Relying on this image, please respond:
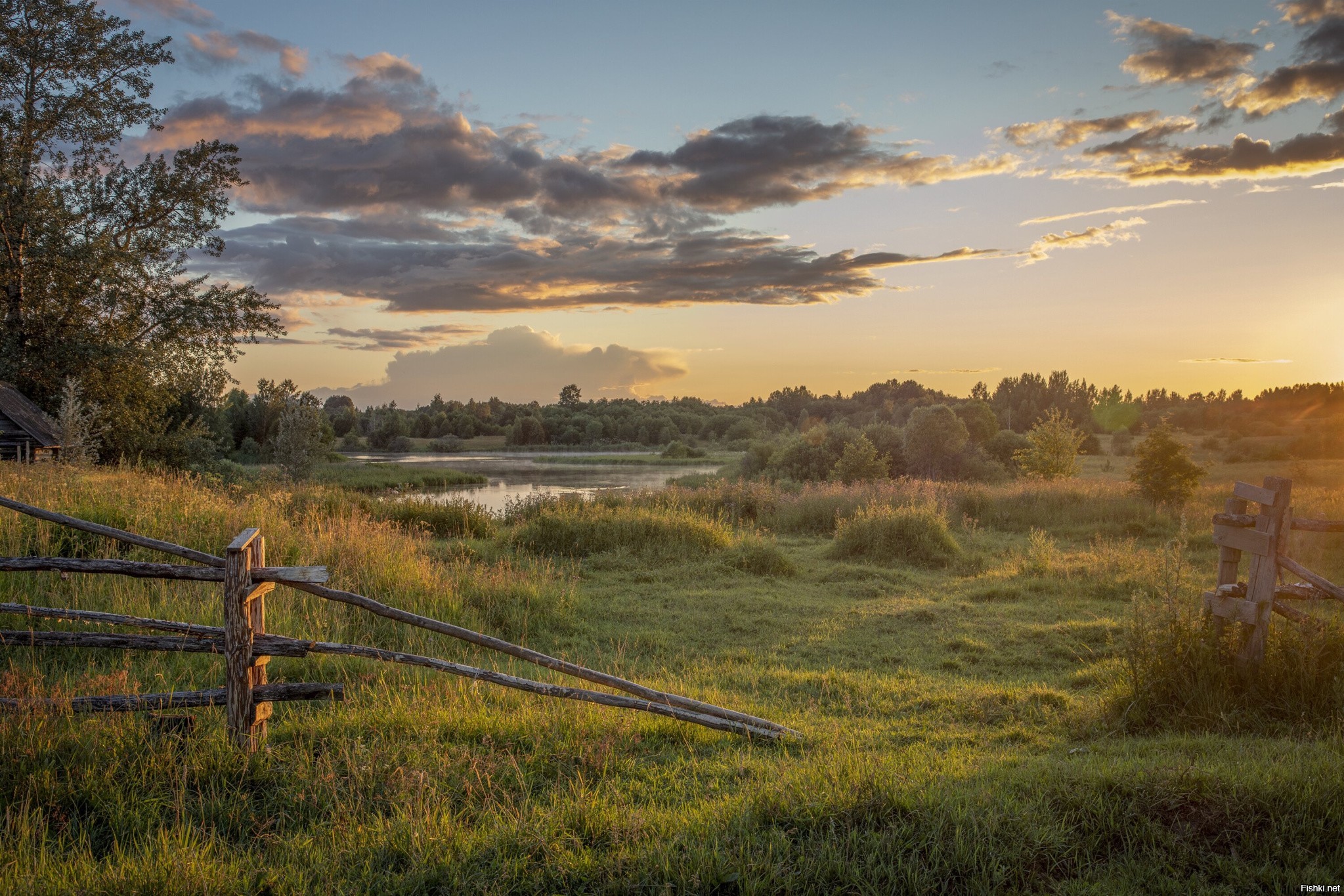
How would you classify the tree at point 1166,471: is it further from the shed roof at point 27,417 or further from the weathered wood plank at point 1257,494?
the shed roof at point 27,417

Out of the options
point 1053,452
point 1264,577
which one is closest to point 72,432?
point 1264,577

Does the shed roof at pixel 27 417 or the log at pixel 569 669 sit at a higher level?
the shed roof at pixel 27 417

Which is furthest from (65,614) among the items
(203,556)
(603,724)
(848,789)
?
(848,789)

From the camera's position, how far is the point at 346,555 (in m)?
10.3

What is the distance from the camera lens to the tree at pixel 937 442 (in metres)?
37.7

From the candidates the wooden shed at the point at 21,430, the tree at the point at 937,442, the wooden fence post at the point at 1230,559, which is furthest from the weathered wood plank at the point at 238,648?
the tree at the point at 937,442

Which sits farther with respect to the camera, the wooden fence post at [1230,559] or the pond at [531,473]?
the pond at [531,473]

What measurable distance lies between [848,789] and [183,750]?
4033 millimetres

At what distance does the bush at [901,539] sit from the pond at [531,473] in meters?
17.1

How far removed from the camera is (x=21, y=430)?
20766 millimetres

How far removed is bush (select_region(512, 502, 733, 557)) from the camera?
15.4m

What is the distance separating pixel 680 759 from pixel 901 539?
11367mm

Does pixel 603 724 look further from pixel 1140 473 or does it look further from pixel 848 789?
pixel 1140 473

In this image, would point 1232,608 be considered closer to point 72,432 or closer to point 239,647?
point 239,647
